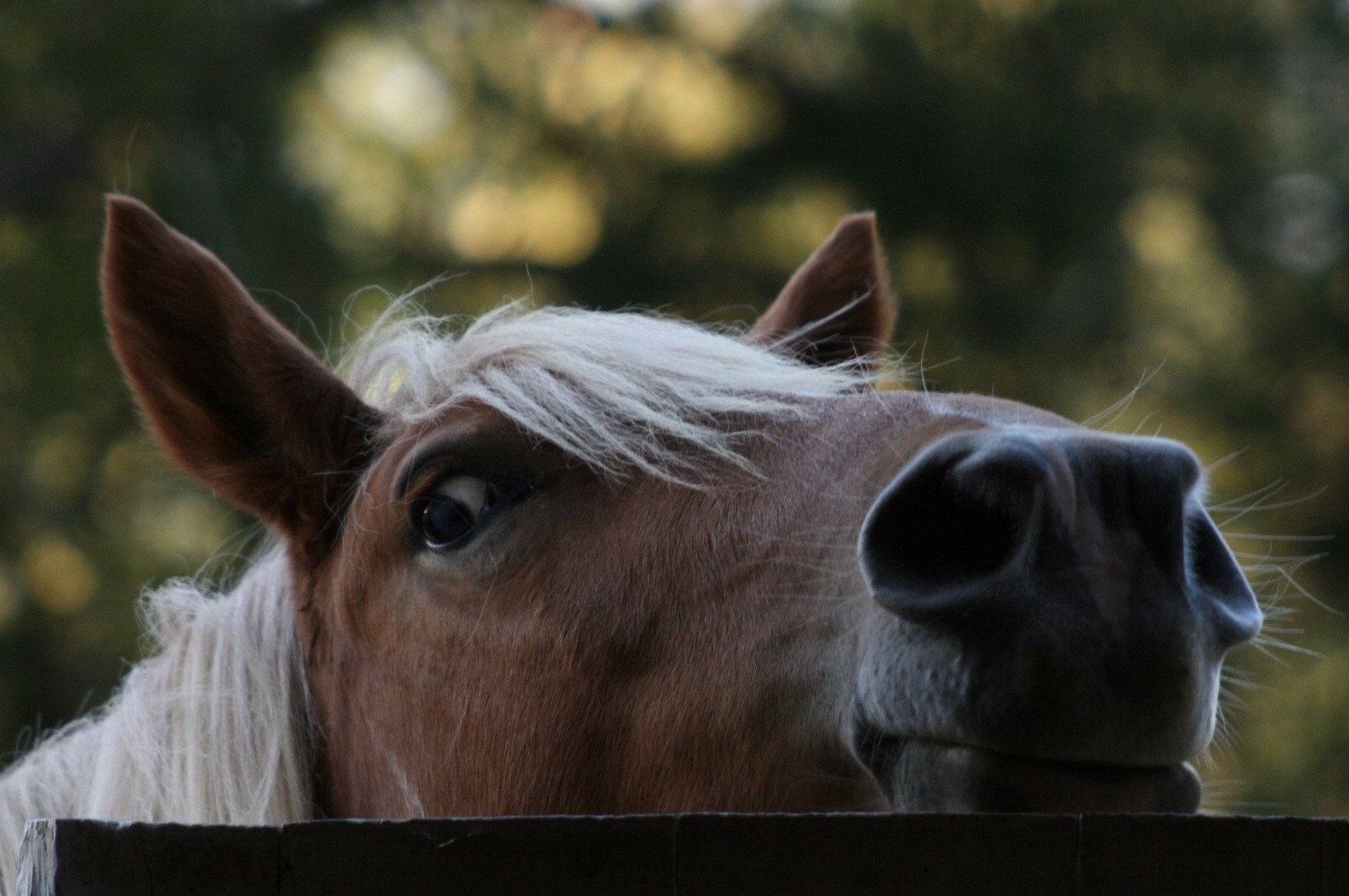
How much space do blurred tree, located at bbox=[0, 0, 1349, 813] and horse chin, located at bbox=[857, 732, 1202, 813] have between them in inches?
240

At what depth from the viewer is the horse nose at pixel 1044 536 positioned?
3.86ft

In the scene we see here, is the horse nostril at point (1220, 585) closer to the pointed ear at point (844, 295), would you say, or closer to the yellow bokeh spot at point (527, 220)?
the pointed ear at point (844, 295)

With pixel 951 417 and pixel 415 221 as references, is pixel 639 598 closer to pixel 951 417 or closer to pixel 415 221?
pixel 951 417

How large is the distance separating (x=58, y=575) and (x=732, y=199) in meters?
5.32

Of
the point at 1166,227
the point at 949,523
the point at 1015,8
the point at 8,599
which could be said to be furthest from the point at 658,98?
the point at 949,523

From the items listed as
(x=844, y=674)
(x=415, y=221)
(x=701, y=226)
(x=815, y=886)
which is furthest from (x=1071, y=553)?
(x=415, y=221)

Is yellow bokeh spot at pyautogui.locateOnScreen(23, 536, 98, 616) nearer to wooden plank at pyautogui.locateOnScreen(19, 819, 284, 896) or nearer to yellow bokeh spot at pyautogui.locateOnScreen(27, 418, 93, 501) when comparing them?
yellow bokeh spot at pyautogui.locateOnScreen(27, 418, 93, 501)

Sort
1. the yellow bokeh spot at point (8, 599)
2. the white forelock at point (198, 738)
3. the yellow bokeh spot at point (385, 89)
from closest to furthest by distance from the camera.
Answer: the white forelock at point (198, 738) < the yellow bokeh spot at point (8, 599) < the yellow bokeh spot at point (385, 89)

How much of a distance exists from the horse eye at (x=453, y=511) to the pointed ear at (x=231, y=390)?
1.03 feet

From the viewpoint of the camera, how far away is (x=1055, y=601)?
1167 mm

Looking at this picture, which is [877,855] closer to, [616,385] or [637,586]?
[637,586]

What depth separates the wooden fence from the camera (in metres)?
0.92

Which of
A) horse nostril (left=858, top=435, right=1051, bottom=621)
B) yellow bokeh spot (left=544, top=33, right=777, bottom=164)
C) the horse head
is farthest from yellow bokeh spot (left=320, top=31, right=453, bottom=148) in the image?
horse nostril (left=858, top=435, right=1051, bottom=621)

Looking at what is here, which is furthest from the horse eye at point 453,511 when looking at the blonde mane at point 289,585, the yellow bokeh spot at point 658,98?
the yellow bokeh spot at point 658,98
